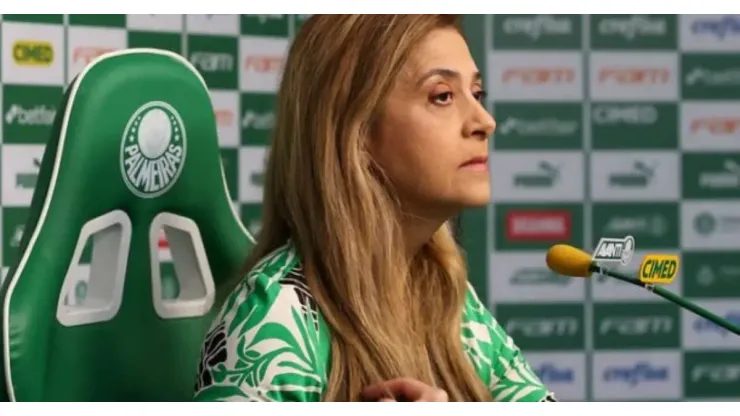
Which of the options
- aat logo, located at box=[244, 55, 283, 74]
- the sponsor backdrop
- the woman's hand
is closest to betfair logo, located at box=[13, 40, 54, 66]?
the sponsor backdrop

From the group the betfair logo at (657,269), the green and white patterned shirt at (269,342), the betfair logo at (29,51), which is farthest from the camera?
the betfair logo at (29,51)

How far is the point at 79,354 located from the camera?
115 centimetres

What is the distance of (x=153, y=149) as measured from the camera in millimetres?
1196

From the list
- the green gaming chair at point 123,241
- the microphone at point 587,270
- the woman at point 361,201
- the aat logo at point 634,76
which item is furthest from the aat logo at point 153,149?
the aat logo at point 634,76

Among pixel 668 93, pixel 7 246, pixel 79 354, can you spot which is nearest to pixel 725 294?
pixel 668 93

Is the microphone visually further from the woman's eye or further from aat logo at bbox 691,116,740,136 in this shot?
aat logo at bbox 691,116,740,136

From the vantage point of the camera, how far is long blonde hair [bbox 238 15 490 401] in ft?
3.35

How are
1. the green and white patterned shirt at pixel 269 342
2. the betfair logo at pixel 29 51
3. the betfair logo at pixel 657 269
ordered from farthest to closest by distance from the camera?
1. the betfair logo at pixel 29 51
2. the betfair logo at pixel 657 269
3. the green and white patterned shirt at pixel 269 342

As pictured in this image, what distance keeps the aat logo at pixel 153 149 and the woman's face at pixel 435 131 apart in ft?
0.86

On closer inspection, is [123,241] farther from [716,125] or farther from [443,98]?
[716,125]

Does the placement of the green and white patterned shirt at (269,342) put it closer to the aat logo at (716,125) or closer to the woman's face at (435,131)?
the woman's face at (435,131)

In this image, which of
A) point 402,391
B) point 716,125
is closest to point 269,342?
point 402,391

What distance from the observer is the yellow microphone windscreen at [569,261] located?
1.09 meters

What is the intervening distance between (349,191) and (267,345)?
0.17m
